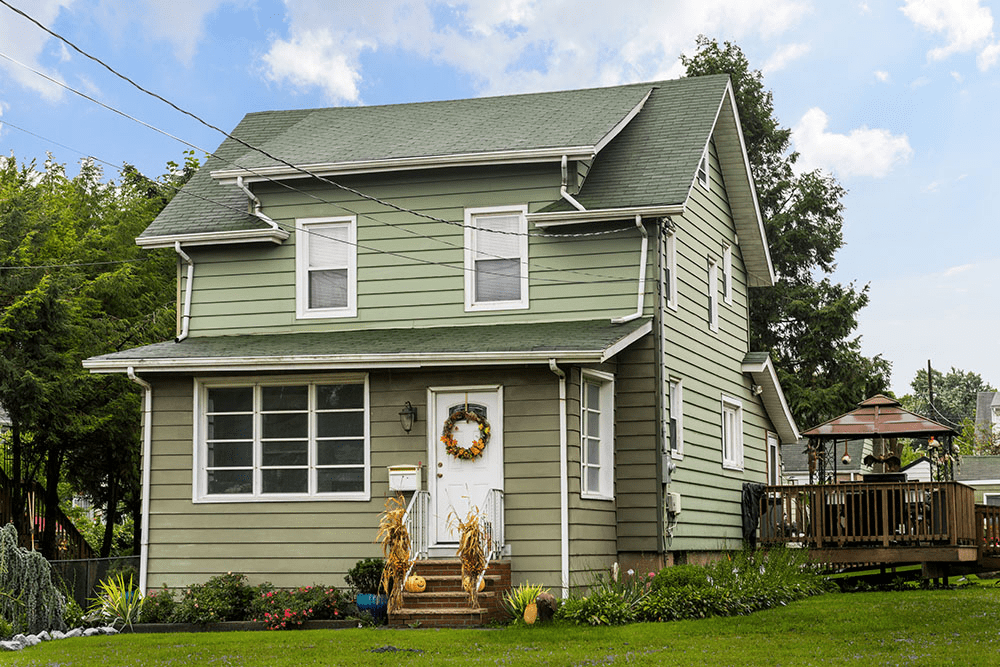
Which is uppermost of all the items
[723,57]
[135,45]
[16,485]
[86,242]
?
[723,57]

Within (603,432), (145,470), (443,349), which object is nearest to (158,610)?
(145,470)

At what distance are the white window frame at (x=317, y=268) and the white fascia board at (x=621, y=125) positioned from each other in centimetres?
388

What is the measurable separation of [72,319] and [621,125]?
35.0ft

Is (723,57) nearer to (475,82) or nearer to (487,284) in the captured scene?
(475,82)

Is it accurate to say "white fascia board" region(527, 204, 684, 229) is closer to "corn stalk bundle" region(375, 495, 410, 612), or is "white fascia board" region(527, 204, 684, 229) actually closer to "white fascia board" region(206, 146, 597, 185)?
"white fascia board" region(206, 146, 597, 185)

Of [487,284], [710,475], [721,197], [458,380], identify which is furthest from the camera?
[721,197]

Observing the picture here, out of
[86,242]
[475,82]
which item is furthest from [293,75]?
[86,242]

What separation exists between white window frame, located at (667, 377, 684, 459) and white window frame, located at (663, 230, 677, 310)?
1.19 m

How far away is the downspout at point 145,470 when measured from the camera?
55.7 feet

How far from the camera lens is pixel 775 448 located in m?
26.3

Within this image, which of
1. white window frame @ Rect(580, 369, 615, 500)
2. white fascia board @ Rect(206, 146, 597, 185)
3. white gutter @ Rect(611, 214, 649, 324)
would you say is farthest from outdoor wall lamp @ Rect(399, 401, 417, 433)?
white fascia board @ Rect(206, 146, 597, 185)

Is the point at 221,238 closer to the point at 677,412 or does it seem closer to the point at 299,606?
the point at 299,606

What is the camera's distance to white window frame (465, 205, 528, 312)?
17.9m

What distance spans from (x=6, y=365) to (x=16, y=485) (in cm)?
308
